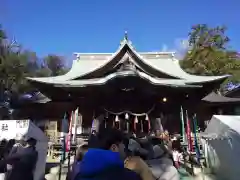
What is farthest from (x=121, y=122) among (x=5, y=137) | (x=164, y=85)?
(x=5, y=137)

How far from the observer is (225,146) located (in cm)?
675

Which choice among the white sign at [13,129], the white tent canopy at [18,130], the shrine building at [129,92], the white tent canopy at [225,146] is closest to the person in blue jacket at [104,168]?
the white tent canopy at [225,146]

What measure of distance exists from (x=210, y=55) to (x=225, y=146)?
63.6ft

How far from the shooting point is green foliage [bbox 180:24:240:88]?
78.0ft

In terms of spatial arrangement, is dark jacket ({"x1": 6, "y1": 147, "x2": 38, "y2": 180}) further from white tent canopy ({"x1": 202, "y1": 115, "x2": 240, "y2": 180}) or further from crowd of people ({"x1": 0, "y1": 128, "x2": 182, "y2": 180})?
white tent canopy ({"x1": 202, "y1": 115, "x2": 240, "y2": 180})

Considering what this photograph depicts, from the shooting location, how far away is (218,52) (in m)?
24.6

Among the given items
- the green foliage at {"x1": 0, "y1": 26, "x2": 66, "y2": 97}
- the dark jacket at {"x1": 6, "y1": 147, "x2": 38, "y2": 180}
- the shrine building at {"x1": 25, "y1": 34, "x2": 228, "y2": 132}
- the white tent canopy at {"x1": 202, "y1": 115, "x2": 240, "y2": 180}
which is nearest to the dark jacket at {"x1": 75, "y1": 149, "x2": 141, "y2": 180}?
the dark jacket at {"x1": 6, "y1": 147, "x2": 38, "y2": 180}

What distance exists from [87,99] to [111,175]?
33.2ft

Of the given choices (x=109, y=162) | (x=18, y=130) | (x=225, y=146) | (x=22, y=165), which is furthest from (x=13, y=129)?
(x=109, y=162)

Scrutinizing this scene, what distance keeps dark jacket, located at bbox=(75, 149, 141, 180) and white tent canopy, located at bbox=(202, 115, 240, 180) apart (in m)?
5.05

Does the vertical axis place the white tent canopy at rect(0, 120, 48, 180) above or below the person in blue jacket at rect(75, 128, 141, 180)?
above

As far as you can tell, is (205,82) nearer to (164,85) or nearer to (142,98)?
(164,85)

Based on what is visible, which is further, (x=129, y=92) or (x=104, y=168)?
(x=129, y=92)

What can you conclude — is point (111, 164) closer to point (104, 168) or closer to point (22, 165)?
point (104, 168)
